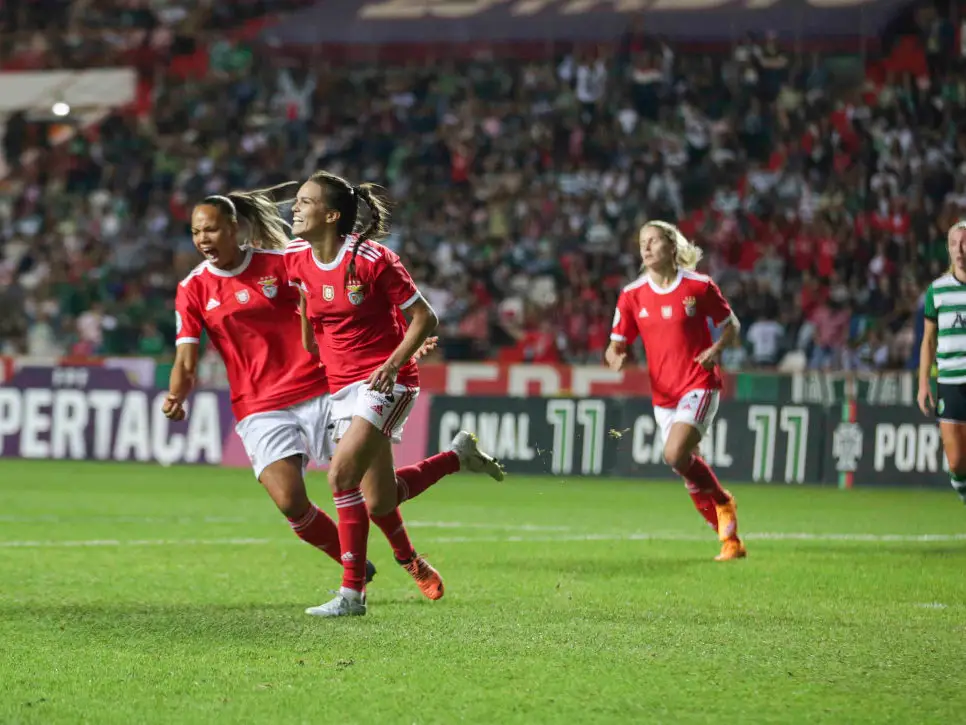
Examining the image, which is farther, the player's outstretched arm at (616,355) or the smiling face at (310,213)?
the player's outstretched arm at (616,355)

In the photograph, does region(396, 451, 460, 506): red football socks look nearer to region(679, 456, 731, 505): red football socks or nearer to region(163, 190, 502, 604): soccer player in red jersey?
region(163, 190, 502, 604): soccer player in red jersey

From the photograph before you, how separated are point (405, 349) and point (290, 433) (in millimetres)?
1017

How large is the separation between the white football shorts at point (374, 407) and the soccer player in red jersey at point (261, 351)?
30 centimetres

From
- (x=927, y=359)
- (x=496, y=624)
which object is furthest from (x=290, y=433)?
(x=927, y=359)

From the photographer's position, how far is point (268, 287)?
26.9ft

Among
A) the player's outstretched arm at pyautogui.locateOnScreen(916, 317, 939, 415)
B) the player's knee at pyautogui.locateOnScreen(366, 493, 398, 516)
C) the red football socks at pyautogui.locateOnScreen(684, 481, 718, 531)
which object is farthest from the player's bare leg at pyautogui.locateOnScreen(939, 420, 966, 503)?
the player's knee at pyautogui.locateOnScreen(366, 493, 398, 516)

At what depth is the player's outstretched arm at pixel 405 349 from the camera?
7.42m

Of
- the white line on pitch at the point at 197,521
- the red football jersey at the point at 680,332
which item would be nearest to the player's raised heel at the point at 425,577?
the red football jersey at the point at 680,332

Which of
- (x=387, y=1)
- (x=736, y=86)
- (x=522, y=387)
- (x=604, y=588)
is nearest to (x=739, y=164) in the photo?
(x=736, y=86)

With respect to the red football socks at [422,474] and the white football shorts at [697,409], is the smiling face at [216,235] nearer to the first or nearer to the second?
the red football socks at [422,474]

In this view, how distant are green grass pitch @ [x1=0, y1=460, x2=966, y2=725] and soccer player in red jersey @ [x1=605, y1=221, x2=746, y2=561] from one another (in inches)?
20.6

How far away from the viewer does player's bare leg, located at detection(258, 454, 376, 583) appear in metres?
8.02

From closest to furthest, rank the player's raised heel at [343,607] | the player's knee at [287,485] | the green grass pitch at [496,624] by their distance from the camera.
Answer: the green grass pitch at [496,624]
the player's raised heel at [343,607]
the player's knee at [287,485]

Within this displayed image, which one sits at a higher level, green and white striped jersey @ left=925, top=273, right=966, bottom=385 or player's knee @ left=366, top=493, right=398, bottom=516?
green and white striped jersey @ left=925, top=273, right=966, bottom=385
